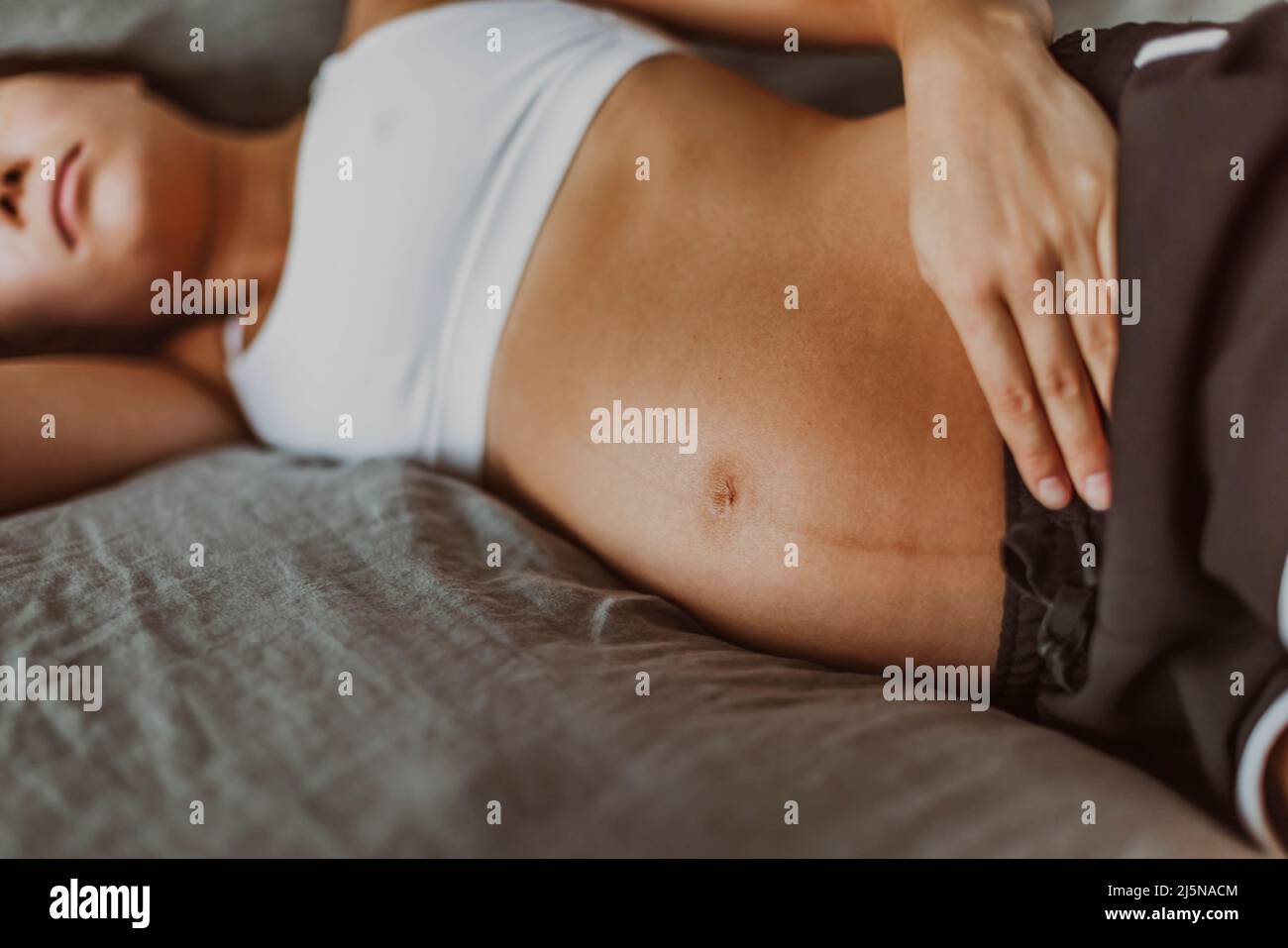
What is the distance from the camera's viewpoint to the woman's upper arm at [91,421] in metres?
0.73

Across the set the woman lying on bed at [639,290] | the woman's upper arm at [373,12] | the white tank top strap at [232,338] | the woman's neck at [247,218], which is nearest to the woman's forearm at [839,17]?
the woman lying on bed at [639,290]

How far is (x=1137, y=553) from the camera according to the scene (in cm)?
44

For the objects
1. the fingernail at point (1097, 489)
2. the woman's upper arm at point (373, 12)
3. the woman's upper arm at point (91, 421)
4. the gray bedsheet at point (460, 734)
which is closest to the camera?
the gray bedsheet at point (460, 734)

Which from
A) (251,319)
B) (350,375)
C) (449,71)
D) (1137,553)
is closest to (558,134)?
(449,71)

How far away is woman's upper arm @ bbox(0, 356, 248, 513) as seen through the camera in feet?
2.39

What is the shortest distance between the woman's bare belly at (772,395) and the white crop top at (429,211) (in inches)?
3.1

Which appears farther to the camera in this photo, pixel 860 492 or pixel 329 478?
pixel 329 478

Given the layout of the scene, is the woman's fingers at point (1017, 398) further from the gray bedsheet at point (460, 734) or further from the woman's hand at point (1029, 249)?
the gray bedsheet at point (460, 734)

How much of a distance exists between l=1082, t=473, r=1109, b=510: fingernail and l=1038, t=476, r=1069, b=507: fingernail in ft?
0.04

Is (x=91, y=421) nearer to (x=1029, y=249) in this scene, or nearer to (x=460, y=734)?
(x=460, y=734)

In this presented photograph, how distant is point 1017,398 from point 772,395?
5.5 inches

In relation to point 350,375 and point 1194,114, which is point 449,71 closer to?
point 350,375

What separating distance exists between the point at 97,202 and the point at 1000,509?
803mm
